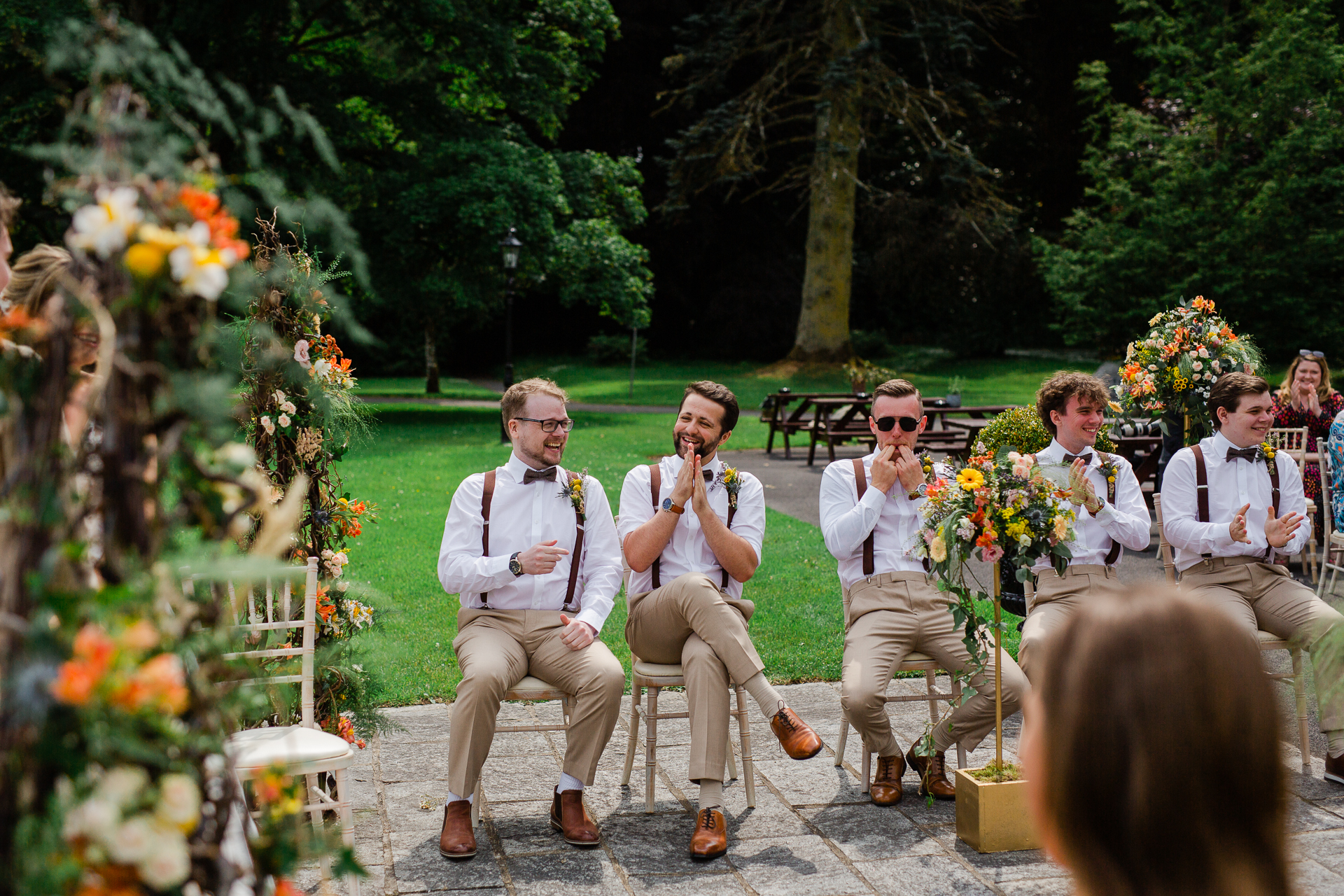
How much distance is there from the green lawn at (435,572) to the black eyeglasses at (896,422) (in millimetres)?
1493

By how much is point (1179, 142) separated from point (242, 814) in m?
29.4

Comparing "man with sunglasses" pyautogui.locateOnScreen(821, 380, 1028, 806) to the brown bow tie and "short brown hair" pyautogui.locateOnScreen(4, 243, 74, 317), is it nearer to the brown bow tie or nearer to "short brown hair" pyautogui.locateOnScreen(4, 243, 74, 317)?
the brown bow tie

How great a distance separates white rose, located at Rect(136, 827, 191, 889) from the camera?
1.04 meters

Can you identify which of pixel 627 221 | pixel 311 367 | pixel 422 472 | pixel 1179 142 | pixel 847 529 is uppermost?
pixel 1179 142

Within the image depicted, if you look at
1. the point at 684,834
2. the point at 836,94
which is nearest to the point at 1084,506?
the point at 684,834

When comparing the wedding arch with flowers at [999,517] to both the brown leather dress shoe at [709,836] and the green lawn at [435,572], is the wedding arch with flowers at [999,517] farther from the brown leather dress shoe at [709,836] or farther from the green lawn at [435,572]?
the green lawn at [435,572]

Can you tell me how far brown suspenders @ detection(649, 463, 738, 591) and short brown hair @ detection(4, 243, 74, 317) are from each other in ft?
8.55

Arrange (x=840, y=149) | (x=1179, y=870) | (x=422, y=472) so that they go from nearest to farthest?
(x=1179, y=870)
(x=422, y=472)
(x=840, y=149)

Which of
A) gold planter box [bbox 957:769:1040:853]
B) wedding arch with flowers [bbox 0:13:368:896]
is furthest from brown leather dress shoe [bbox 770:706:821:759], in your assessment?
wedding arch with flowers [bbox 0:13:368:896]

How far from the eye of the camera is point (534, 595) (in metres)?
4.43

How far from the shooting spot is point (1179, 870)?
1090 millimetres

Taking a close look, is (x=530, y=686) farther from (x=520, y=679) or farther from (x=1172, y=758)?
(x=1172, y=758)

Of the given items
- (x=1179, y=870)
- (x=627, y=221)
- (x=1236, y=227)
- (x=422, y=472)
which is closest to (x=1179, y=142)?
(x=1236, y=227)

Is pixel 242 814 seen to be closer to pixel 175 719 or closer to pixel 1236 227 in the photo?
pixel 175 719
